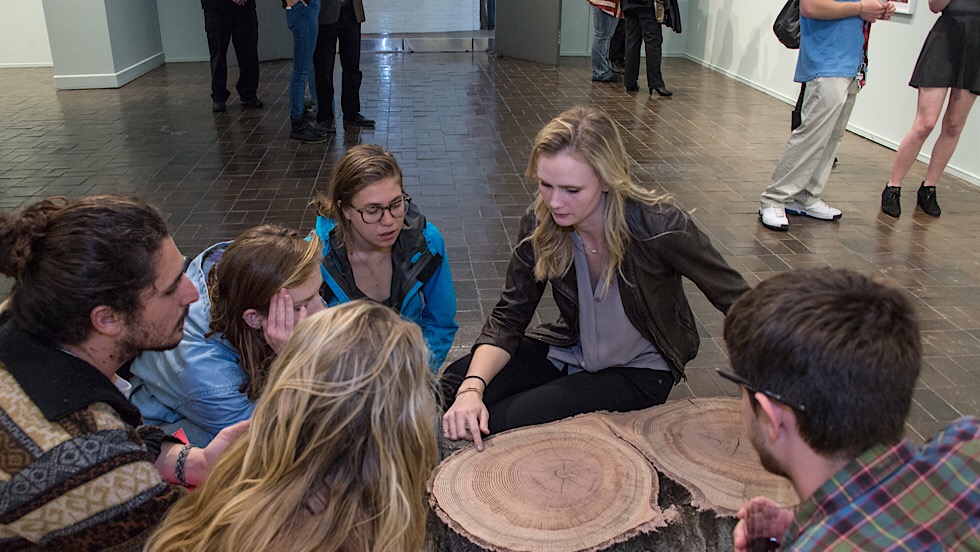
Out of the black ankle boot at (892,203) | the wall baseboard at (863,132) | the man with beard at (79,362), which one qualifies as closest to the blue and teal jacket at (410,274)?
the man with beard at (79,362)

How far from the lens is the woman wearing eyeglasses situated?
8.46 feet

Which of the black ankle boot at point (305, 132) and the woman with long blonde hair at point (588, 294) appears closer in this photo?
the woman with long blonde hair at point (588, 294)

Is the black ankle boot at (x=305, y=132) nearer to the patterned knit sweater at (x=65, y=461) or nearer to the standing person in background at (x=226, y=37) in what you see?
the standing person in background at (x=226, y=37)

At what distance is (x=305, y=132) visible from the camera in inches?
264

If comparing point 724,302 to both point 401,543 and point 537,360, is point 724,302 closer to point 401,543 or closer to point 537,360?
point 537,360

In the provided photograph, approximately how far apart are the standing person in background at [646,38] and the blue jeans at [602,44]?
1.91 ft

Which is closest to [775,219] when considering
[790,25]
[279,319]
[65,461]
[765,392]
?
[790,25]

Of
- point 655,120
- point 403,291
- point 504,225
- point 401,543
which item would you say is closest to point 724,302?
point 403,291

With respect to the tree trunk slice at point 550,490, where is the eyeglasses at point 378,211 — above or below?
above

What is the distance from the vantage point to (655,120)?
7543 mm

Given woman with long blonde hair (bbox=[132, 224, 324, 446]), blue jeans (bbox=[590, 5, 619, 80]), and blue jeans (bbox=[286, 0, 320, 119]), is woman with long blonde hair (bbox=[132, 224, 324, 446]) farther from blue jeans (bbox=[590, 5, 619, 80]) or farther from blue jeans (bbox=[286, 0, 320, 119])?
blue jeans (bbox=[590, 5, 619, 80])

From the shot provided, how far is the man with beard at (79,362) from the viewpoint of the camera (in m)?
1.41

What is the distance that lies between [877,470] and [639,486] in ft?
2.46

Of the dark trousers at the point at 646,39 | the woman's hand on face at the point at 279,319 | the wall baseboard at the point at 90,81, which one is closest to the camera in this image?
the woman's hand on face at the point at 279,319
